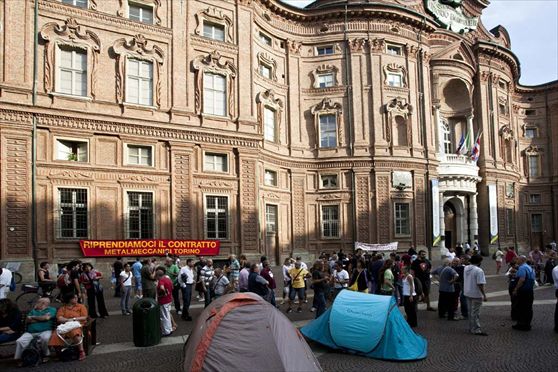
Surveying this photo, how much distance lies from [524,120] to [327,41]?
27.7 m

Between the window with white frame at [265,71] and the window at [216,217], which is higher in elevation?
the window with white frame at [265,71]

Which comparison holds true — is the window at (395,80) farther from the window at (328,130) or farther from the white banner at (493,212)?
the white banner at (493,212)

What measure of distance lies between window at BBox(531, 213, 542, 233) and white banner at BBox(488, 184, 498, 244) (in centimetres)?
1083

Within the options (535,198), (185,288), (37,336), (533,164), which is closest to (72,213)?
(185,288)

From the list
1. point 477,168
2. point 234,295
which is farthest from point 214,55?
point 477,168

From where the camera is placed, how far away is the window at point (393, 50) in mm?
35831

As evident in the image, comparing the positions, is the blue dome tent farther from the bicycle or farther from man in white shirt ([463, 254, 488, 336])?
the bicycle

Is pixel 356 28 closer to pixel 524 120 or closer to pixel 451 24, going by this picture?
pixel 451 24

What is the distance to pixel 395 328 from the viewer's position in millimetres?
10414

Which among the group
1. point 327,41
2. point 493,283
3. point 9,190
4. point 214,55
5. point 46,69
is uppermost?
point 327,41

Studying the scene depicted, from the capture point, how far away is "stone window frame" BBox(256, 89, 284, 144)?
102ft

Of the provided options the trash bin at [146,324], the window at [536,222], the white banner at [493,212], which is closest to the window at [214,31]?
the trash bin at [146,324]

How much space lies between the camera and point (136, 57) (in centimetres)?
2562

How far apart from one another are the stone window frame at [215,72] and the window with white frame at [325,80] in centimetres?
874
